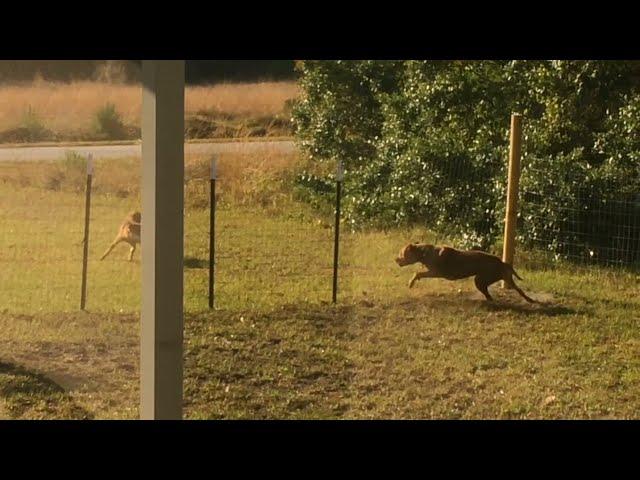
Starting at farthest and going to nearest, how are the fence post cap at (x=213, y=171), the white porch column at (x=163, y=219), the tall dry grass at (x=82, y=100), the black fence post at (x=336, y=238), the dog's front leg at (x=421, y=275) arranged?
the dog's front leg at (x=421, y=275) → the black fence post at (x=336, y=238) → the fence post cap at (x=213, y=171) → the tall dry grass at (x=82, y=100) → the white porch column at (x=163, y=219)

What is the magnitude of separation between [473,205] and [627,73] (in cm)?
123

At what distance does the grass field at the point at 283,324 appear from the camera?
484cm

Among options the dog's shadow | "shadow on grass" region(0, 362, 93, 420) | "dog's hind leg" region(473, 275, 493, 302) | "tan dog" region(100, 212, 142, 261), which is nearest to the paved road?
"tan dog" region(100, 212, 142, 261)

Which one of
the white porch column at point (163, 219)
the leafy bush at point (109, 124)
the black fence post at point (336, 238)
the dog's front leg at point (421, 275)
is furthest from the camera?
the dog's front leg at point (421, 275)

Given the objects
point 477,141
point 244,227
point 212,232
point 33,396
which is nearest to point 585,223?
point 477,141

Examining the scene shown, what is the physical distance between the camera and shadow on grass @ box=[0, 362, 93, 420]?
4.61 m

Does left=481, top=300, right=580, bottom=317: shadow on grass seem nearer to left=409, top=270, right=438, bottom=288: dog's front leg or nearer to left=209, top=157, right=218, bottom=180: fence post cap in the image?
left=409, top=270, right=438, bottom=288: dog's front leg

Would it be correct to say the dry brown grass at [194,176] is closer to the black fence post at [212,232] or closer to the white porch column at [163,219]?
the black fence post at [212,232]

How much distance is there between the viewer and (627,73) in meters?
5.72

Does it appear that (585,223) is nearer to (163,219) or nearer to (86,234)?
(86,234)

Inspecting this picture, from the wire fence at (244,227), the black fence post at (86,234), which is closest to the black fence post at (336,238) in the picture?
the wire fence at (244,227)

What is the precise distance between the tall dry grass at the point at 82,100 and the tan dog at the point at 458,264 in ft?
4.33
